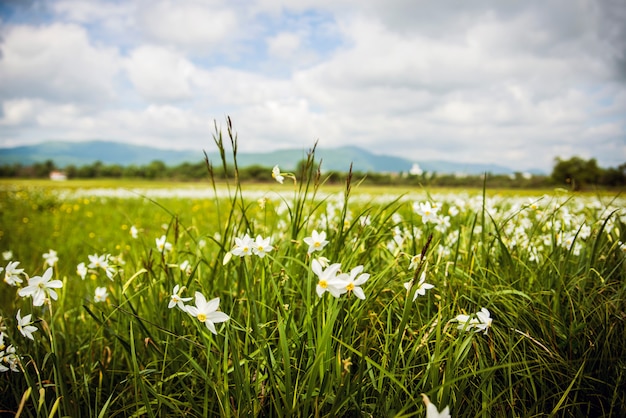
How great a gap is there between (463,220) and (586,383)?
6.40 feet

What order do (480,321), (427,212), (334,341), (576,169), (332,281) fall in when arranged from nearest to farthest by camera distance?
(332,281)
(480,321)
(334,341)
(427,212)
(576,169)

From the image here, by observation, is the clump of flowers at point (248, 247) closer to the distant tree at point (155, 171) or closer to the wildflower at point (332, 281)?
the wildflower at point (332, 281)

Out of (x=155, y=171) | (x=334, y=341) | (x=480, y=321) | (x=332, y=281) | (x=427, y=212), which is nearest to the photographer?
(x=332, y=281)

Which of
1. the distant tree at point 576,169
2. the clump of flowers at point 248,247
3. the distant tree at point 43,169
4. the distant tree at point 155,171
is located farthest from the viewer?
the distant tree at point 43,169

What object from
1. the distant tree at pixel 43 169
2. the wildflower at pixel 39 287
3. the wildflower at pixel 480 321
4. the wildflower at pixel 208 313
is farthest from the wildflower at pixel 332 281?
the distant tree at pixel 43 169

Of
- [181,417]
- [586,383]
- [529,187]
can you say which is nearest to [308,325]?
[181,417]

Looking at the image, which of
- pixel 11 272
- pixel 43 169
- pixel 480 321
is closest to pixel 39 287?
pixel 11 272

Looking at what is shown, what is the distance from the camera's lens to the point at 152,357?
2107mm

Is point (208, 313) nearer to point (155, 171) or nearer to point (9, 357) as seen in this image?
point (9, 357)

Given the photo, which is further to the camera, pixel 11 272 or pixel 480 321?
pixel 11 272

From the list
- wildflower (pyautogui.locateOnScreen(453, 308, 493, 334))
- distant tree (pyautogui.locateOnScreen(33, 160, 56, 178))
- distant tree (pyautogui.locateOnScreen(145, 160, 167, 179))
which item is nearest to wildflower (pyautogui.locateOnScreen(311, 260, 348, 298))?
wildflower (pyautogui.locateOnScreen(453, 308, 493, 334))

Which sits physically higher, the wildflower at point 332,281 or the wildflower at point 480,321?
the wildflower at point 332,281

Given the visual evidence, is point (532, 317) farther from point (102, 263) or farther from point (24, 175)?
point (24, 175)

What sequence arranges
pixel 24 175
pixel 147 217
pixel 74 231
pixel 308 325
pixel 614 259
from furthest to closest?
pixel 24 175
pixel 147 217
pixel 74 231
pixel 614 259
pixel 308 325
